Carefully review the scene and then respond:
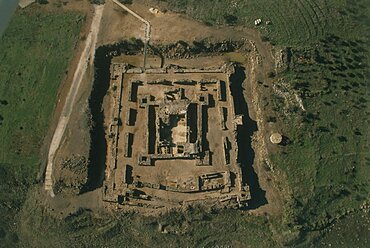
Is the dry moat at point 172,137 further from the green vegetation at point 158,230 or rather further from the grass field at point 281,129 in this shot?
the grass field at point 281,129

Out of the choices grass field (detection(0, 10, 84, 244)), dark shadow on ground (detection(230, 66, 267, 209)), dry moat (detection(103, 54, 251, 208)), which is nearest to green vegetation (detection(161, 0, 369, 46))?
dark shadow on ground (detection(230, 66, 267, 209))

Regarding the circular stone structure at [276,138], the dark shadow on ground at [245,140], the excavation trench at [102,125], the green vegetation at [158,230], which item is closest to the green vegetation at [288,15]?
the excavation trench at [102,125]

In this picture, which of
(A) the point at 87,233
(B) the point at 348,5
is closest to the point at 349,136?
(B) the point at 348,5

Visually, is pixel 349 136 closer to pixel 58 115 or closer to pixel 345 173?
pixel 345 173

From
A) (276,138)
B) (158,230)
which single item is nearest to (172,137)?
Result: (158,230)

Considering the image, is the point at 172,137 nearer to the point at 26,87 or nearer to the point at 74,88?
the point at 74,88

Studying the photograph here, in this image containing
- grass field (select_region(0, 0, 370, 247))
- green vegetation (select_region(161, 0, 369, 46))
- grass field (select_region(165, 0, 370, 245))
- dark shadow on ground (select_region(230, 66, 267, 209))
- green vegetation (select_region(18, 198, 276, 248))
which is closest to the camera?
green vegetation (select_region(18, 198, 276, 248))

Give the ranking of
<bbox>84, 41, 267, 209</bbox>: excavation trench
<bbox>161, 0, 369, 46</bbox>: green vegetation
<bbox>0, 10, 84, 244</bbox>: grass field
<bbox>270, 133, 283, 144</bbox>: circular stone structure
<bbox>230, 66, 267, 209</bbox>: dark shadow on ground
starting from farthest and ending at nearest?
<bbox>161, 0, 369, 46</bbox>: green vegetation → <bbox>0, 10, 84, 244</bbox>: grass field → <bbox>84, 41, 267, 209</bbox>: excavation trench → <bbox>270, 133, 283, 144</bbox>: circular stone structure → <bbox>230, 66, 267, 209</bbox>: dark shadow on ground

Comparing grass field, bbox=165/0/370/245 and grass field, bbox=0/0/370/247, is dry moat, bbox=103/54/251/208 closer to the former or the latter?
grass field, bbox=0/0/370/247
